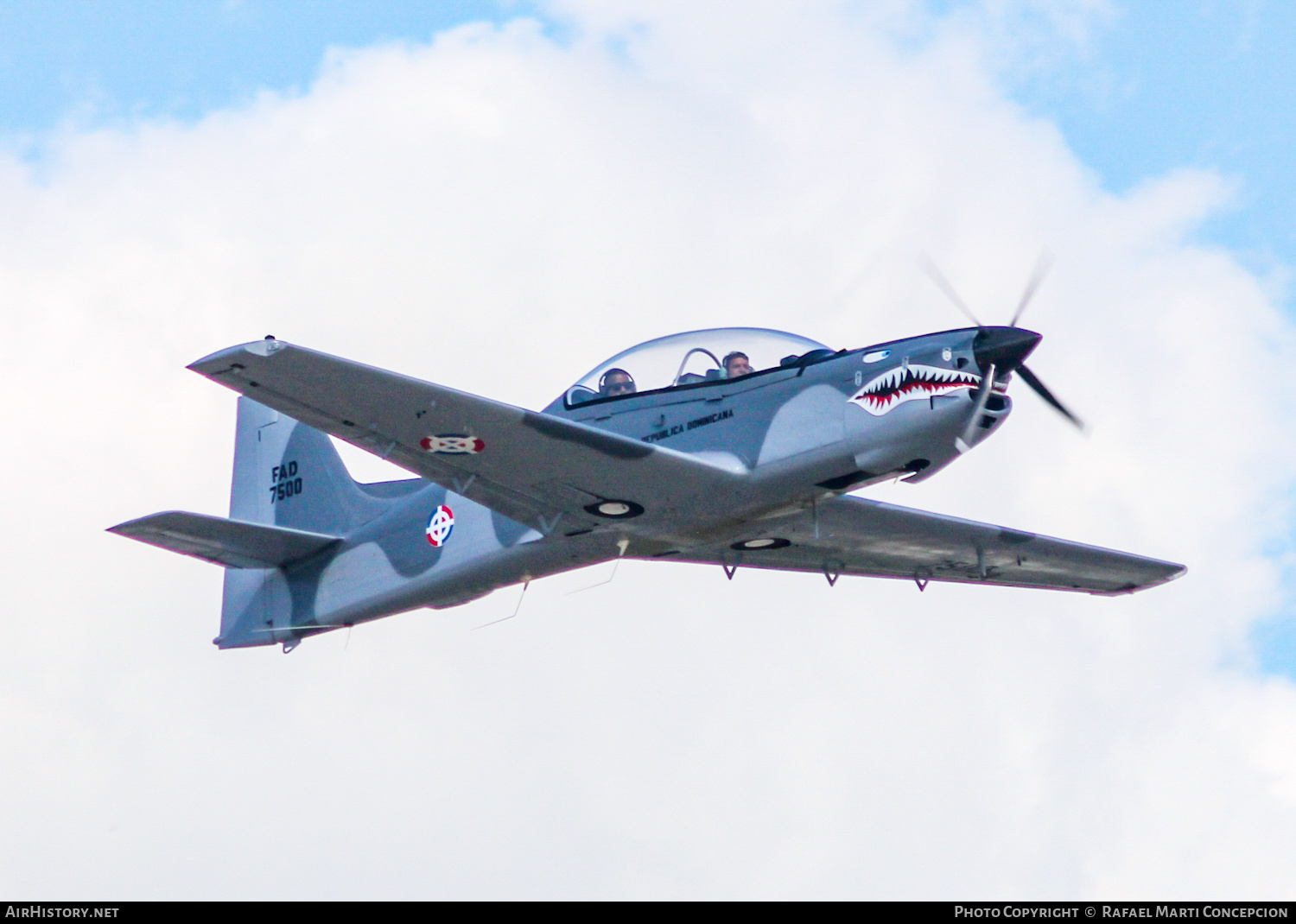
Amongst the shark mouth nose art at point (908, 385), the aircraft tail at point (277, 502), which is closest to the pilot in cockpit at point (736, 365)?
the shark mouth nose art at point (908, 385)

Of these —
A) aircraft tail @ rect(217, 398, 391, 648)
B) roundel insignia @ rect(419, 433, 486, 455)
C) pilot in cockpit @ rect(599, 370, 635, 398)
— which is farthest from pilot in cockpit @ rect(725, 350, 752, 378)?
aircraft tail @ rect(217, 398, 391, 648)

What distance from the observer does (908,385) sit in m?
15.8

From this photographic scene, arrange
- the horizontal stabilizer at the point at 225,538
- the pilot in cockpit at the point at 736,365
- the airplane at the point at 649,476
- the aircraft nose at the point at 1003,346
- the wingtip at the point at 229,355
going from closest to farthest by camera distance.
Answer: the wingtip at the point at 229,355
the aircraft nose at the point at 1003,346
the airplane at the point at 649,476
the pilot in cockpit at the point at 736,365
the horizontal stabilizer at the point at 225,538

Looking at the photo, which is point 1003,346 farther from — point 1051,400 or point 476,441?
point 476,441

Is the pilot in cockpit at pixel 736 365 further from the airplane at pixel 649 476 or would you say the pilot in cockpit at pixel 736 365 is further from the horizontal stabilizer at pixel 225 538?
the horizontal stabilizer at pixel 225 538

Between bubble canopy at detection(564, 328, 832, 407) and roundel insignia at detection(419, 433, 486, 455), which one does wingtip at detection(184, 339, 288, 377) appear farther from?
bubble canopy at detection(564, 328, 832, 407)

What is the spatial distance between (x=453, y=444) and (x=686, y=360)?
2524mm

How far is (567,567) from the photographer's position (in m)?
18.4

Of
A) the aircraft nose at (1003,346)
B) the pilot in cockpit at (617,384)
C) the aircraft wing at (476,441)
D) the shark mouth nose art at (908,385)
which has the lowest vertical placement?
the aircraft wing at (476,441)

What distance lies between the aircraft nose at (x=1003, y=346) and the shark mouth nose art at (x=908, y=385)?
0.66ft

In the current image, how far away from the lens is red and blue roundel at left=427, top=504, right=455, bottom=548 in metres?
18.9

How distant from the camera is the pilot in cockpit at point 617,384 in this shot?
17.3m
